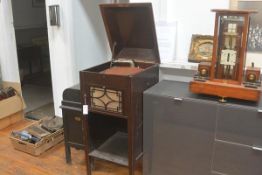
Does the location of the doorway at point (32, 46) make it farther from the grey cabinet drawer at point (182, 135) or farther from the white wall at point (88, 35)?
the grey cabinet drawer at point (182, 135)

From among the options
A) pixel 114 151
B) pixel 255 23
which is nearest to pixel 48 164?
pixel 114 151

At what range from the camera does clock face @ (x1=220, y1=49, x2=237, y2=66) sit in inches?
67.6

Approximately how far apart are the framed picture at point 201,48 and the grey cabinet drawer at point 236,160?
2.33ft

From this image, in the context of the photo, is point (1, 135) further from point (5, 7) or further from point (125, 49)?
point (125, 49)

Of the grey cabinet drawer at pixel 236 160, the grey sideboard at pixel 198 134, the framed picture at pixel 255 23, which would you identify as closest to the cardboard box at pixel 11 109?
the grey sideboard at pixel 198 134

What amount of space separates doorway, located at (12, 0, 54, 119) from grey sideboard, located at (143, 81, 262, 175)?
2622 mm

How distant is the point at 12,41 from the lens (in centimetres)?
321

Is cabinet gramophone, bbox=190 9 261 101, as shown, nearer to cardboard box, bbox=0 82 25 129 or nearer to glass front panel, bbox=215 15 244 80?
glass front panel, bbox=215 15 244 80

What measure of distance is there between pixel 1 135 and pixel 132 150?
5.62ft

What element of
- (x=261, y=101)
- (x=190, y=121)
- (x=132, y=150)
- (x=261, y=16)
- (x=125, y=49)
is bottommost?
(x=132, y=150)

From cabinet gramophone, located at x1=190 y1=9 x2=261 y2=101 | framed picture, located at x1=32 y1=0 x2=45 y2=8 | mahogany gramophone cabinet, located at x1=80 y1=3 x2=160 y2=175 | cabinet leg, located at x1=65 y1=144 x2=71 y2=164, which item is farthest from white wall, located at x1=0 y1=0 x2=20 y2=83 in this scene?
cabinet gramophone, located at x1=190 y1=9 x2=261 y2=101

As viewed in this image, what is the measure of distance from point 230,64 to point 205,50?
1.44ft

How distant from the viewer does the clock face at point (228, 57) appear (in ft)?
5.63

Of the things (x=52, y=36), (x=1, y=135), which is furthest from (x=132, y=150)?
(x=1, y=135)
